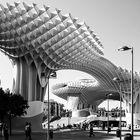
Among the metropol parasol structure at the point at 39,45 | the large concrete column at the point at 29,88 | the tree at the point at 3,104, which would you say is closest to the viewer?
the tree at the point at 3,104

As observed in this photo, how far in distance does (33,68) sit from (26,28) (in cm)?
1416

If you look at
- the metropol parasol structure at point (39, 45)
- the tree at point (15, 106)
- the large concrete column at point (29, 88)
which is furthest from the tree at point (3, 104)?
the large concrete column at point (29, 88)

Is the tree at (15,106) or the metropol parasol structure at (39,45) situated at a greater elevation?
the metropol parasol structure at (39,45)

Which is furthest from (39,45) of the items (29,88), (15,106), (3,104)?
(3,104)

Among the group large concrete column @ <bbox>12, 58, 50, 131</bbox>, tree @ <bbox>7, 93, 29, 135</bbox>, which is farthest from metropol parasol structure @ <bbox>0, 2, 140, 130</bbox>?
tree @ <bbox>7, 93, 29, 135</bbox>

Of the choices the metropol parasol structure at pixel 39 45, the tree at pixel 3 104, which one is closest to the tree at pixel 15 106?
the tree at pixel 3 104

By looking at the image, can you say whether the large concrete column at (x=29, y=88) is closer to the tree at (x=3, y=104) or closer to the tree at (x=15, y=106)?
the tree at (x=15, y=106)

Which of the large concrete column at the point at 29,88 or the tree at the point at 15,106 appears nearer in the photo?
the tree at the point at 15,106

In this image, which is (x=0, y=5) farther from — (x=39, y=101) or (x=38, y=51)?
(x=39, y=101)

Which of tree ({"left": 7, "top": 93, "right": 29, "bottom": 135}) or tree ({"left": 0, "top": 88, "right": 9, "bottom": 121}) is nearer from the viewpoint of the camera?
tree ({"left": 0, "top": 88, "right": 9, "bottom": 121})

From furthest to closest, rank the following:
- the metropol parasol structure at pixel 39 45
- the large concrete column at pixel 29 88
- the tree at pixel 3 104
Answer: the large concrete column at pixel 29 88, the metropol parasol structure at pixel 39 45, the tree at pixel 3 104

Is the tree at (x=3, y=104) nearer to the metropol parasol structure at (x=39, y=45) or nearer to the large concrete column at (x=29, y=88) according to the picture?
the metropol parasol structure at (x=39, y=45)

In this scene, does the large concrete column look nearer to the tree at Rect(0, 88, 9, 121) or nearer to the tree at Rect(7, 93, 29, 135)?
the tree at Rect(7, 93, 29, 135)

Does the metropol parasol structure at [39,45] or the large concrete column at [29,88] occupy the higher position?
the metropol parasol structure at [39,45]
